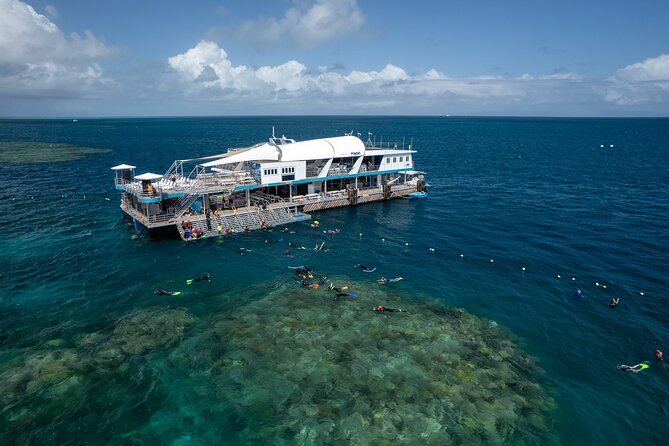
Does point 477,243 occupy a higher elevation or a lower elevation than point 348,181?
lower

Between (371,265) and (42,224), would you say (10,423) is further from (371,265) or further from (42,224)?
(42,224)

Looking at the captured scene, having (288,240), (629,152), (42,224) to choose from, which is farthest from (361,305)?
(629,152)

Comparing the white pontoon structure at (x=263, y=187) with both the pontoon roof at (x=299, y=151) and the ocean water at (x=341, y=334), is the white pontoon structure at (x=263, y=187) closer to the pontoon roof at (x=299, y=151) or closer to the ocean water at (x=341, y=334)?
the pontoon roof at (x=299, y=151)

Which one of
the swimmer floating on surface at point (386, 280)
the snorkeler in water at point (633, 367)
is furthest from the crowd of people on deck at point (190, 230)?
the snorkeler in water at point (633, 367)

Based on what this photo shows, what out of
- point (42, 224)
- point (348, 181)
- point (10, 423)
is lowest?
point (10, 423)

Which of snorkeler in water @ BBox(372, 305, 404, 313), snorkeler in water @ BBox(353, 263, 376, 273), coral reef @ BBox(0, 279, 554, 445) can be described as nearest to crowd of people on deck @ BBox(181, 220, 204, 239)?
coral reef @ BBox(0, 279, 554, 445)

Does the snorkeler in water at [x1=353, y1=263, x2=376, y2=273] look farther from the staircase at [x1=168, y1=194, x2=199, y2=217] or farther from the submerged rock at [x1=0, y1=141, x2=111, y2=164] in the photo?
the submerged rock at [x1=0, y1=141, x2=111, y2=164]

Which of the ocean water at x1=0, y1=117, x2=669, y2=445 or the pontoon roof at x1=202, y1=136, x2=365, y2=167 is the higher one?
the pontoon roof at x1=202, y1=136, x2=365, y2=167
